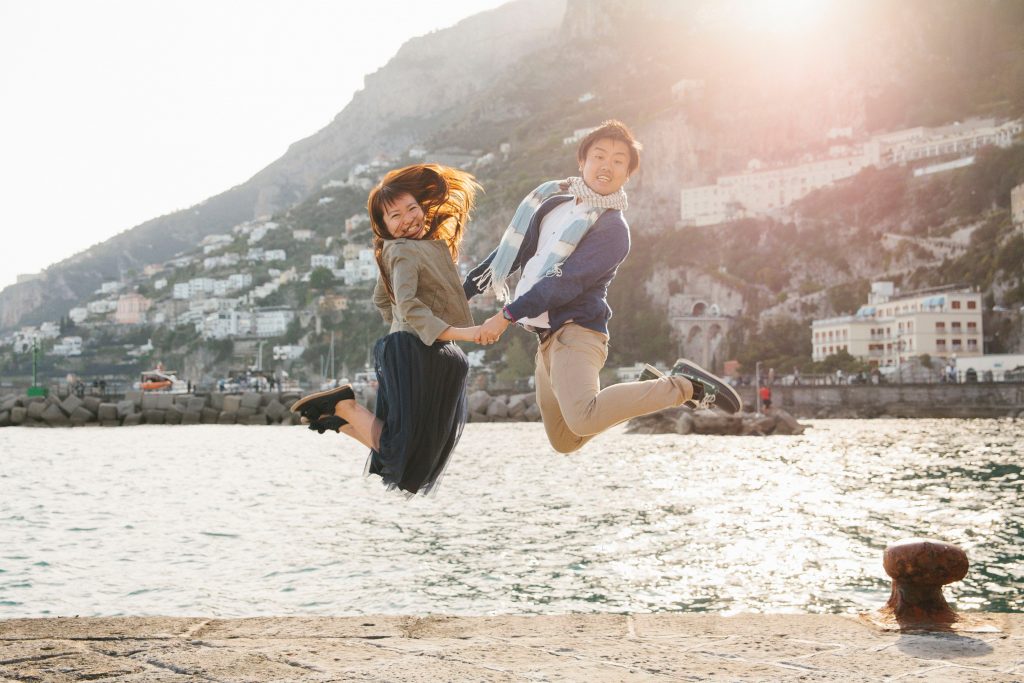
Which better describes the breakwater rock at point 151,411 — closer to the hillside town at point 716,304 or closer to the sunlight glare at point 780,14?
the hillside town at point 716,304

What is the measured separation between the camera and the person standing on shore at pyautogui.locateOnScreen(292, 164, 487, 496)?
3.26 metres

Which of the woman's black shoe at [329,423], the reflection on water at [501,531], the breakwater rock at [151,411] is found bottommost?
the reflection on water at [501,531]

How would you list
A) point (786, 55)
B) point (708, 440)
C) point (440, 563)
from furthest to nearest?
point (786, 55), point (708, 440), point (440, 563)

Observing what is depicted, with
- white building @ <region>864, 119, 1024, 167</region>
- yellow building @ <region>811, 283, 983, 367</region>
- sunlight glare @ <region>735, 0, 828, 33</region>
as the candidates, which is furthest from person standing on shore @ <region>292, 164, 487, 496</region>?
sunlight glare @ <region>735, 0, 828, 33</region>

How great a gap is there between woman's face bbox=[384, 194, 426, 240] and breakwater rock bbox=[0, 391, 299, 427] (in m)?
66.6

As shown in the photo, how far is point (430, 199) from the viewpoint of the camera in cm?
338

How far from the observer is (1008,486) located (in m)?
30.6

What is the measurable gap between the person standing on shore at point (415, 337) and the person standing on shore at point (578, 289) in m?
0.19

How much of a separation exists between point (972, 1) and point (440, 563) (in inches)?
6702

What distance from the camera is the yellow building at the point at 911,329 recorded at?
92562 mm

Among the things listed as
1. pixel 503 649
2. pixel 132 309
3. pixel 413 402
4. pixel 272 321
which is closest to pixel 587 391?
pixel 413 402

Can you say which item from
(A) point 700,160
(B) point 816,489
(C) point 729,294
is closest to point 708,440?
(B) point 816,489

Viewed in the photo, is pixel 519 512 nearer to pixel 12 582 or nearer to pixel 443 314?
pixel 12 582

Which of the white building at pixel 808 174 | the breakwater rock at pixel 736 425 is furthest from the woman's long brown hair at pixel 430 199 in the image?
the white building at pixel 808 174
